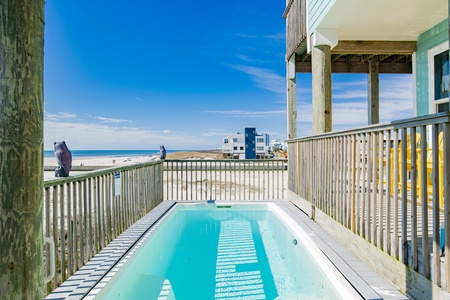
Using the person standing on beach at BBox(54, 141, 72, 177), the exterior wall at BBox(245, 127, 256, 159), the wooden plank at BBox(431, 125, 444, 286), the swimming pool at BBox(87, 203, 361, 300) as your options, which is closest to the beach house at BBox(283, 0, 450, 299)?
the wooden plank at BBox(431, 125, 444, 286)

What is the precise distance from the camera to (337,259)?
9.60 ft

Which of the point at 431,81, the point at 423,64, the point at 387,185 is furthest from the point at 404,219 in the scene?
the point at 423,64

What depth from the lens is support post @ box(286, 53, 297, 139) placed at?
754 cm

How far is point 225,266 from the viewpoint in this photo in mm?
3604

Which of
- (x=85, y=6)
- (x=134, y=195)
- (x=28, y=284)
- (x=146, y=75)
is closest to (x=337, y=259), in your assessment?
(x=28, y=284)

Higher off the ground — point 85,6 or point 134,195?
point 85,6

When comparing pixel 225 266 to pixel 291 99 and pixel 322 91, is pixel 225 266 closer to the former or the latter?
pixel 322 91

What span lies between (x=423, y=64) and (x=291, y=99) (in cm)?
283

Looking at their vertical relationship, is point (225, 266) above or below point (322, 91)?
below

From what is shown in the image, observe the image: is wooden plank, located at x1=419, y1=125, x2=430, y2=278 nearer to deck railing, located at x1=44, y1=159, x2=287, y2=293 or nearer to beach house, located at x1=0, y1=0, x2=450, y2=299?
beach house, located at x1=0, y1=0, x2=450, y2=299

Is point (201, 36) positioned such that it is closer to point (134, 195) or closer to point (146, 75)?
point (146, 75)

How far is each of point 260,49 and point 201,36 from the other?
17.4ft

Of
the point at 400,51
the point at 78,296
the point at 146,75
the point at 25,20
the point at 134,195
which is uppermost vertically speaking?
the point at 146,75

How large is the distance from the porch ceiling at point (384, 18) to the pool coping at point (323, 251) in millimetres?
3233
